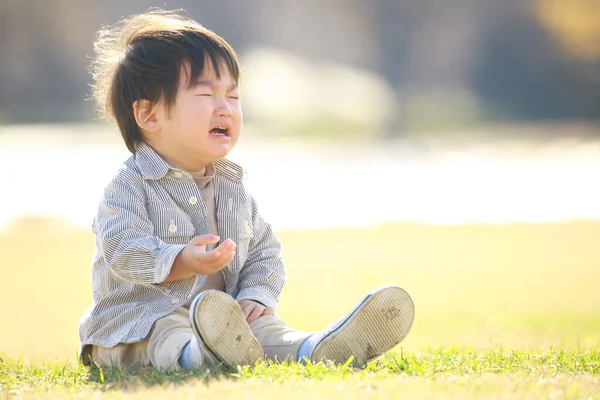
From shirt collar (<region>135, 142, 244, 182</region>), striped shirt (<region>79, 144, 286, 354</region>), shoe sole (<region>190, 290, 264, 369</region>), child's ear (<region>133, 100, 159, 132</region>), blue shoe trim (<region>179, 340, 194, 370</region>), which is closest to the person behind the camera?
shoe sole (<region>190, 290, 264, 369</region>)

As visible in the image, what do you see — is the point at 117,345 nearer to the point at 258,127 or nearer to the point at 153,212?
the point at 153,212


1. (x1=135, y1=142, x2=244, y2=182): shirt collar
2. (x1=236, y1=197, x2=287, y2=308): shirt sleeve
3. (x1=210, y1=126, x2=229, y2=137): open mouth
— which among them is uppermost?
(x1=210, y1=126, x2=229, y2=137): open mouth

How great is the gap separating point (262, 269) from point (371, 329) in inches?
25.8

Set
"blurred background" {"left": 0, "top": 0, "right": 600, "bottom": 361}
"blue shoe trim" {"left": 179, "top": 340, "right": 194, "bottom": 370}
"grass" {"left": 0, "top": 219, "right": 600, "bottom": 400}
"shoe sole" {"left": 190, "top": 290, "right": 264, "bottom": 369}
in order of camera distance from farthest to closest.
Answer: "blurred background" {"left": 0, "top": 0, "right": 600, "bottom": 361} < "blue shoe trim" {"left": 179, "top": 340, "right": 194, "bottom": 370} < "shoe sole" {"left": 190, "top": 290, "right": 264, "bottom": 369} < "grass" {"left": 0, "top": 219, "right": 600, "bottom": 400}

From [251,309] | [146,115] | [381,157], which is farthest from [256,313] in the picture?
[381,157]

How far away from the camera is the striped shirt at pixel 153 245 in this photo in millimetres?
3105

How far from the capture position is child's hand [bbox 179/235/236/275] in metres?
2.90

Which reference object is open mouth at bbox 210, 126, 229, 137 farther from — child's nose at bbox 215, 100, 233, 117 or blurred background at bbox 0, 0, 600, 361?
blurred background at bbox 0, 0, 600, 361

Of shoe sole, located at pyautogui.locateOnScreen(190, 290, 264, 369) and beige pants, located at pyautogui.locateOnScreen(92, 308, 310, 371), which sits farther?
beige pants, located at pyautogui.locateOnScreen(92, 308, 310, 371)

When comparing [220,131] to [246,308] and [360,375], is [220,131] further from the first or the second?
[360,375]

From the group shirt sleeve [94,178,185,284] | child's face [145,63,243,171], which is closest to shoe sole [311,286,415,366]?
shirt sleeve [94,178,185,284]

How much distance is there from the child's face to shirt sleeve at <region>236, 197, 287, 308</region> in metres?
Result: 0.34

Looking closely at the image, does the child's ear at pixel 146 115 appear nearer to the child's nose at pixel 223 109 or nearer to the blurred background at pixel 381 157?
the child's nose at pixel 223 109

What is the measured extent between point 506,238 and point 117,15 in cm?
2341
